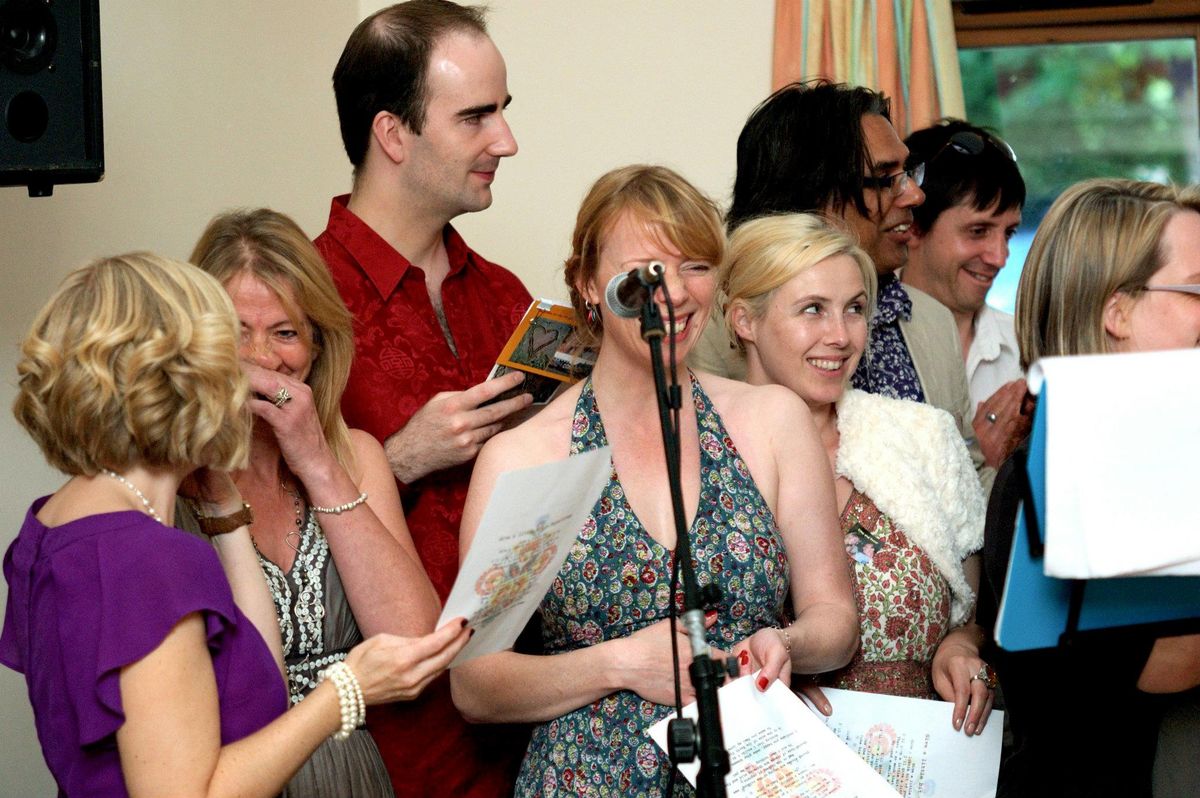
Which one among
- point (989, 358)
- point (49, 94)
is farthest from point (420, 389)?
point (989, 358)

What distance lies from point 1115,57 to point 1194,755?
2793 millimetres

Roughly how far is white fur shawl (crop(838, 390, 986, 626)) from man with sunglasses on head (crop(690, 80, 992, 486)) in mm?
287

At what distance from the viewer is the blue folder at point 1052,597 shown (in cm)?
142

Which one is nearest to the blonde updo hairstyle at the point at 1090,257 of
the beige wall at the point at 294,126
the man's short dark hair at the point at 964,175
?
the man's short dark hair at the point at 964,175

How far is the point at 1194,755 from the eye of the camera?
5.91 ft

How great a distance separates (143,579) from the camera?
4.66ft

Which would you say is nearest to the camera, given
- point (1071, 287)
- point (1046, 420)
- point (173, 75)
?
point (1046, 420)

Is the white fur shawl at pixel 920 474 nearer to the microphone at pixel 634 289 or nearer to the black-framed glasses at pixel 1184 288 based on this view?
the black-framed glasses at pixel 1184 288

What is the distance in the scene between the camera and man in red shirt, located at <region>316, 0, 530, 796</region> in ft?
7.14

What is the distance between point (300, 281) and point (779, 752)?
99 centimetres

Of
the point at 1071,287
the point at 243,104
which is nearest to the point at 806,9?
the point at 243,104

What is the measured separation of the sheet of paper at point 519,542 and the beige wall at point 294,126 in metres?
1.33

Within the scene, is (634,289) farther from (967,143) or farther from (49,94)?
(967,143)

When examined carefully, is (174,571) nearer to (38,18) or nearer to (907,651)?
(38,18)
